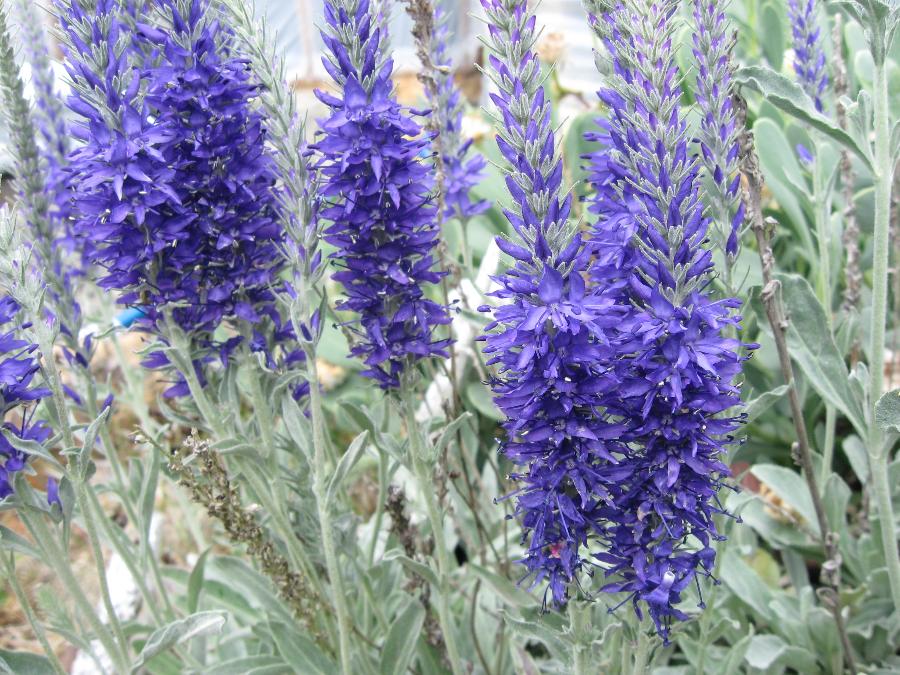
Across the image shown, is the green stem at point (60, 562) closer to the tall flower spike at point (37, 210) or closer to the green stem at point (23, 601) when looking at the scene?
the green stem at point (23, 601)

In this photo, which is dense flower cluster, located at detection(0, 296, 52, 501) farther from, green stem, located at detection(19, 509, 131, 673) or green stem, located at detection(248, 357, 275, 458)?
green stem, located at detection(248, 357, 275, 458)

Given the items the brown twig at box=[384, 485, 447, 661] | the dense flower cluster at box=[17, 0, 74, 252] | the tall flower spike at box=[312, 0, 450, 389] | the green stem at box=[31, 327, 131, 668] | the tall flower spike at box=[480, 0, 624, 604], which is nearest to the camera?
the tall flower spike at box=[480, 0, 624, 604]

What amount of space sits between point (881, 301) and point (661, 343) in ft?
3.02

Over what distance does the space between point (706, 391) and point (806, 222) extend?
7.69 feet

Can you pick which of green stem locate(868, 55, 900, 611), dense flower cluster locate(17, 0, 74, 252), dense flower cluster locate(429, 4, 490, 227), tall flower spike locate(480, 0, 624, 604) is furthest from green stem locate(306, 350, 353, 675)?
dense flower cluster locate(17, 0, 74, 252)

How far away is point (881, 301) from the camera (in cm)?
223

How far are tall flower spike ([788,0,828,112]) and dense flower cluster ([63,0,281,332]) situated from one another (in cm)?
Result: 168

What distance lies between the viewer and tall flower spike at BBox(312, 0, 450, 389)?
189cm

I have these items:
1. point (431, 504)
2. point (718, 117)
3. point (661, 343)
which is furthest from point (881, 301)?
point (431, 504)

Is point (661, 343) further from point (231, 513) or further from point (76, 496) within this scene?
point (76, 496)

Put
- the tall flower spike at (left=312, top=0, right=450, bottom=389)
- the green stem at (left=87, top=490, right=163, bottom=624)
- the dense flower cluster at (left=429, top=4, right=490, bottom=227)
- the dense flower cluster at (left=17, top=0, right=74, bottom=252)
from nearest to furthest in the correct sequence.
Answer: the tall flower spike at (left=312, top=0, right=450, bottom=389), the green stem at (left=87, top=490, right=163, bottom=624), the dense flower cluster at (left=429, top=4, right=490, bottom=227), the dense flower cluster at (left=17, top=0, right=74, bottom=252)

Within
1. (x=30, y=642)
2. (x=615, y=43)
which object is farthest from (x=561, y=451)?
(x=30, y=642)

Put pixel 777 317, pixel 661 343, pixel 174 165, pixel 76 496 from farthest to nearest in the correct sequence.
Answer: pixel 777 317 → pixel 76 496 → pixel 174 165 → pixel 661 343

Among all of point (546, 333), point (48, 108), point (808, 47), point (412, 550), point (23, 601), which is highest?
point (48, 108)
